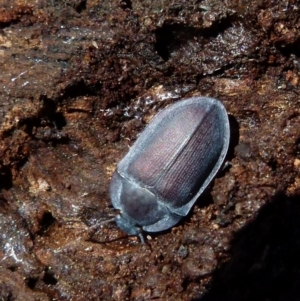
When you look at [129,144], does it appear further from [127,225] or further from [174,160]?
[127,225]

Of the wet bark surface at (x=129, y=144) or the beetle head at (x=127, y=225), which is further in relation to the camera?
the beetle head at (x=127, y=225)

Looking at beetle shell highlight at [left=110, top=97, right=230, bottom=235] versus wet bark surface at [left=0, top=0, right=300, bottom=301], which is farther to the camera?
beetle shell highlight at [left=110, top=97, right=230, bottom=235]

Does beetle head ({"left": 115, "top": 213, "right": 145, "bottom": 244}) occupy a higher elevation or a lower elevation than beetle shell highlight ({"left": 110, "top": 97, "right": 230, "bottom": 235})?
lower

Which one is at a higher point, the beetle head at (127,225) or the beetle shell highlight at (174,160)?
the beetle shell highlight at (174,160)

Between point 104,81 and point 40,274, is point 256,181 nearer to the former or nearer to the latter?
point 104,81

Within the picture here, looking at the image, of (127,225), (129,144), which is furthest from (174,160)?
(127,225)

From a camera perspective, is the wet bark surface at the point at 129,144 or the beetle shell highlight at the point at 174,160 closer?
the wet bark surface at the point at 129,144
